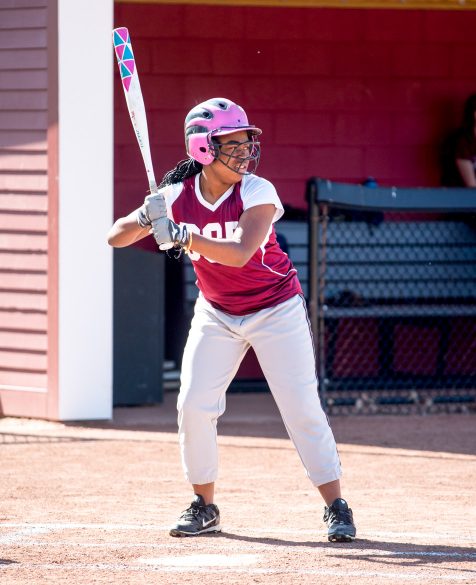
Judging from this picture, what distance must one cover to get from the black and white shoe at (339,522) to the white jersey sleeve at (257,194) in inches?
46.8

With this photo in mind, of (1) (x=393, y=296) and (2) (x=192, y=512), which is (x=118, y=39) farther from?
(1) (x=393, y=296)

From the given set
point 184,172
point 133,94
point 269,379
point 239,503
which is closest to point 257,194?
point 184,172

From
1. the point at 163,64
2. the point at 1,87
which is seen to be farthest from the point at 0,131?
the point at 163,64

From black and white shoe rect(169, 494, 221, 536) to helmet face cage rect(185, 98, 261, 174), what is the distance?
4.51 feet

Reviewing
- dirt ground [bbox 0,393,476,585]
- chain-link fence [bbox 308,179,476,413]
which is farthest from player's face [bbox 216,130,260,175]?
chain-link fence [bbox 308,179,476,413]

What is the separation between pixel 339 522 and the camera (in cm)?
533

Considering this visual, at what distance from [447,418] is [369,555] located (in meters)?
4.20

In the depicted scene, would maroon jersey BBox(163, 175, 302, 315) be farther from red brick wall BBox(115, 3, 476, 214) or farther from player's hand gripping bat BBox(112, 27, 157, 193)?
red brick wall BBox(115, 3, 476, 214)

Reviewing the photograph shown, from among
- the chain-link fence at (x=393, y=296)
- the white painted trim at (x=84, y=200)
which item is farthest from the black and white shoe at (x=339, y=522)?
the chain-link fence at (x=393, y=296)

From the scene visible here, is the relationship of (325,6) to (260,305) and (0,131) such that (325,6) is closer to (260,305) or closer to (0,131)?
(0,131)

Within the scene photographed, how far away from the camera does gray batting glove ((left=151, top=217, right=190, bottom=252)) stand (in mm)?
4926

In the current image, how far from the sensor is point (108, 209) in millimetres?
8648

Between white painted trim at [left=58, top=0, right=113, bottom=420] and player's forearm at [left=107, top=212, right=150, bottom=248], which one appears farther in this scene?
white painted trim at [left=58, top=0, right=113, bottom=420]

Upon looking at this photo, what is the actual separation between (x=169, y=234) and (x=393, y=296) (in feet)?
17.3
